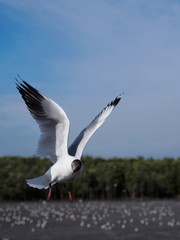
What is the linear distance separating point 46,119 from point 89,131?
0.87 m

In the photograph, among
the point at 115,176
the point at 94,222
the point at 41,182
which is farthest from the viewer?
the point at 115,176

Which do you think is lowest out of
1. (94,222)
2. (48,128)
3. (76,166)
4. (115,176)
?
(76,166)

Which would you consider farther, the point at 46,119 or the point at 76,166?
the point at 46,119

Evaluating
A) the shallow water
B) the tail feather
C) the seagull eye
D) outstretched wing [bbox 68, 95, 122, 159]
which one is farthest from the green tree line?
the seagull eye

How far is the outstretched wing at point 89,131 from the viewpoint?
278 inches

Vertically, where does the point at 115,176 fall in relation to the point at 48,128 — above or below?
above

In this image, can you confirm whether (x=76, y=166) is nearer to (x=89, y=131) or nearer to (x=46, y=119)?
(x=46, y=119)

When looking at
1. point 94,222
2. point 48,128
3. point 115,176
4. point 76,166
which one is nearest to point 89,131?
point 48,128

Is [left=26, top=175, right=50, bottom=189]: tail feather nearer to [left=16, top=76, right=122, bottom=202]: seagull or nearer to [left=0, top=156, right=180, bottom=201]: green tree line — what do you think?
[left=16, top=76, right=122, bottom=202]: seagull

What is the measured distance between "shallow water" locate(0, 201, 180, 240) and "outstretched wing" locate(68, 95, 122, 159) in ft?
147

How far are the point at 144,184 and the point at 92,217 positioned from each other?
7.69m

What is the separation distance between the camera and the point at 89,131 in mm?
7707

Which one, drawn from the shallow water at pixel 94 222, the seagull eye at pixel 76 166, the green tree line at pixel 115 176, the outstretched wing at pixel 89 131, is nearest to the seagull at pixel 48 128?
the outstretched wing at pixel 89 131

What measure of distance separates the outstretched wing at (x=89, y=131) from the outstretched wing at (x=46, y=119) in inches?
9.4
